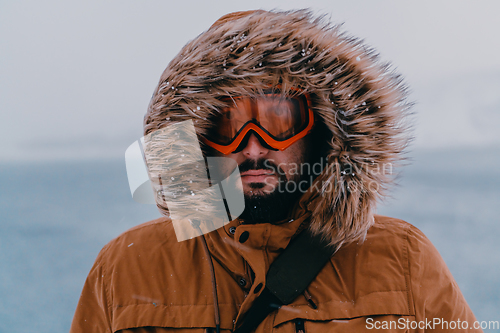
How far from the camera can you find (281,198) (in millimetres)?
1372

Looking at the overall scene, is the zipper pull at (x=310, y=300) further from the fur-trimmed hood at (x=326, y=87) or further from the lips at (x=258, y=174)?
the lips at (x=258, y=174)

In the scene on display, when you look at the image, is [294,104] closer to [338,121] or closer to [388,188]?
[338,121]

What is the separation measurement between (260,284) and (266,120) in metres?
0.64

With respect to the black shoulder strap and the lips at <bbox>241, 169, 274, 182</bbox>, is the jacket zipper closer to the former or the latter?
the black shoulder strap

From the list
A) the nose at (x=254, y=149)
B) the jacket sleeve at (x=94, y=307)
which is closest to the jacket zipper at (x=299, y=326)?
the nose at (x=254, y=149)

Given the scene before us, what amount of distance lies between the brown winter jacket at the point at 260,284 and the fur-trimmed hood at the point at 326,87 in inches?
5.2

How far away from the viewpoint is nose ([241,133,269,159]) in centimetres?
134

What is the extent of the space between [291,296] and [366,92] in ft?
2.73

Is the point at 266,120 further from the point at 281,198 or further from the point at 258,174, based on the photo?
the point at 281,198

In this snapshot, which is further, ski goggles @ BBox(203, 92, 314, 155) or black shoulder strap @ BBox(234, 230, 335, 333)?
ski goggles @ BBox(203, 92, 314, 155)

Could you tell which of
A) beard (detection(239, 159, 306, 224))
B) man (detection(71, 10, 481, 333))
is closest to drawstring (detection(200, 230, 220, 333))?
man (detection(71, 10, 481, 333))

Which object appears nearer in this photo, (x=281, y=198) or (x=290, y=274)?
(x=290, y=274)

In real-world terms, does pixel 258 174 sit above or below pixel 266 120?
below

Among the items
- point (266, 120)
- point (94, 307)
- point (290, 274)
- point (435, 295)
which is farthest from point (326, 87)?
point (94, 307)
